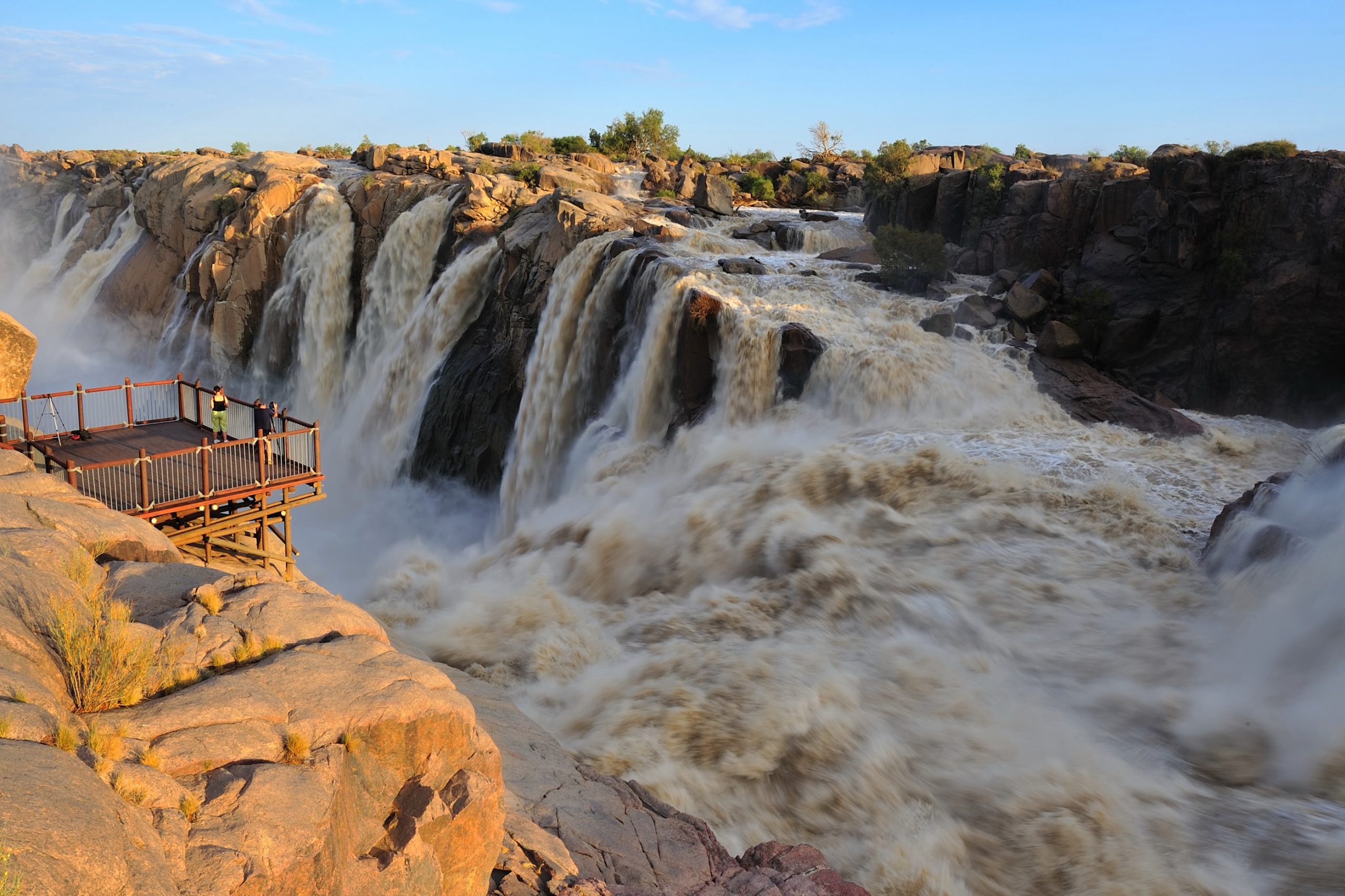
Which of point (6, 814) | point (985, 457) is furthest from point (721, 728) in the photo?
point (985, 457)

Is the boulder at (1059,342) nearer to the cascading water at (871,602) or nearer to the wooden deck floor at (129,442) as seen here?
the cascading water at (871,602)

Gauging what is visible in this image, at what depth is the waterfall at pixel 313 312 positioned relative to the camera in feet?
99.9

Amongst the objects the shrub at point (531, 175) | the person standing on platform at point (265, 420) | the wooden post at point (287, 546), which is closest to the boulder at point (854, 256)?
the shrub at point (531, 175)

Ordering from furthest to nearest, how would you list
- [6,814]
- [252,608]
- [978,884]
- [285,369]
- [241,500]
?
[285,369] < [241,500] < [978,884] < [252,608] < [6,814]

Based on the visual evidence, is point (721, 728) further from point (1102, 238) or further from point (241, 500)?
point (1102, 238)

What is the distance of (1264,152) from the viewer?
19062mm

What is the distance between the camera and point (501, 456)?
24531 mm

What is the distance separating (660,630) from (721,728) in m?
2.84

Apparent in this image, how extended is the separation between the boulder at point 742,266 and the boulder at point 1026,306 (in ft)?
19.4

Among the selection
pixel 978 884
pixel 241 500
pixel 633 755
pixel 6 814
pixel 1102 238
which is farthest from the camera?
pixel 1102 238

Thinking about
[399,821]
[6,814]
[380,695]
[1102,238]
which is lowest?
[399,821]

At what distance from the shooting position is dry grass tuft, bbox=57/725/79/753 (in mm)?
4223

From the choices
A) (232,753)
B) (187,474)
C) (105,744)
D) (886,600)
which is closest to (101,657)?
(105,744)

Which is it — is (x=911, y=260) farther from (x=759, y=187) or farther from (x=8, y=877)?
(x=8, y=877)
